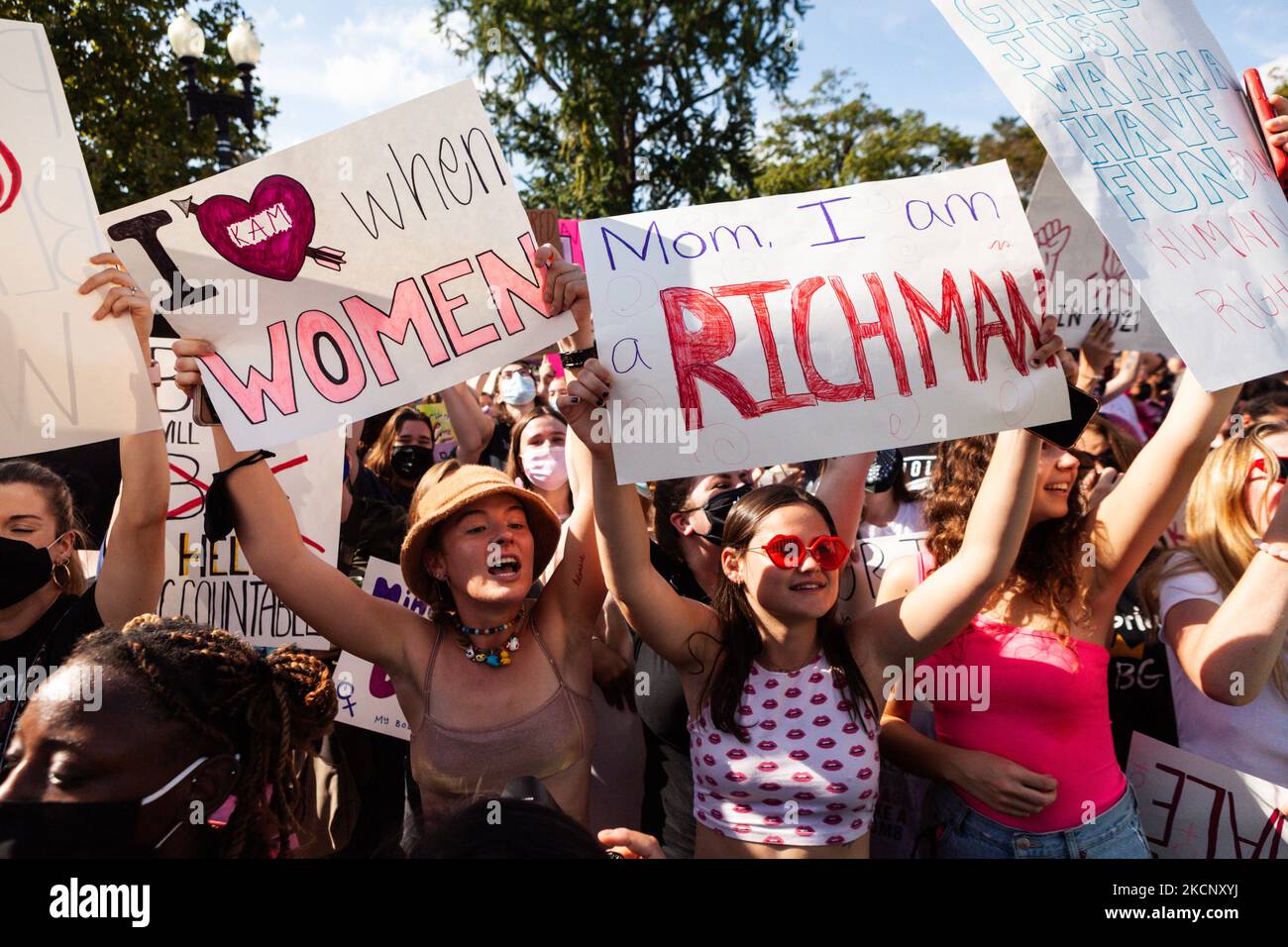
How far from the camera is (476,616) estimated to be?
240 centimetres

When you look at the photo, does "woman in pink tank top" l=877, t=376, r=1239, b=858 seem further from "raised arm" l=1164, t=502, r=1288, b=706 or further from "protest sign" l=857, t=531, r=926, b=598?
"protest sign" l=857, t=531, r=926, b=598

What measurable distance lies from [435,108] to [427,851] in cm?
170

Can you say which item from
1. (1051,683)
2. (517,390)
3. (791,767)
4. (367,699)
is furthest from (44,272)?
(517,390)

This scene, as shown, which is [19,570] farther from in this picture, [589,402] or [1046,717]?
[1046,717]

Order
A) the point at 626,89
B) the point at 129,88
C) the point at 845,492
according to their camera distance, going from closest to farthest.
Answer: the point at 845,492 → the point at 129,88 → the point at 626,89

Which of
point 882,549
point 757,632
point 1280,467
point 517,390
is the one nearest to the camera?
point 757,632

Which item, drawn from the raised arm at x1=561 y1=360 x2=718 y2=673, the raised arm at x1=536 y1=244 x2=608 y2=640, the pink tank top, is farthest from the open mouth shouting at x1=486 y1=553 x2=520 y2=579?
the pink tank top

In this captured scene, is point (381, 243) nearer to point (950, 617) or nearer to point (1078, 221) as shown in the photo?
point (950, 617)

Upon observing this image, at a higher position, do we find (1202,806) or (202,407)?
(202,407)

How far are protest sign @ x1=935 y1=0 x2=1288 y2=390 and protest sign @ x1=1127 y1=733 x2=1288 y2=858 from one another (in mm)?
958

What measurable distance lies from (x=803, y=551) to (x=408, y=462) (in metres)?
2.85

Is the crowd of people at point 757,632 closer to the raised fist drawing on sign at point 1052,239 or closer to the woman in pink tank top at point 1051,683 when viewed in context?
the woman in pink tank top at point 1051,683
